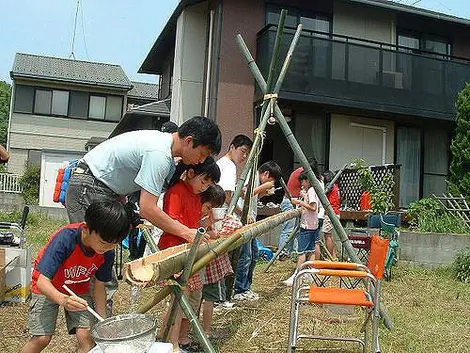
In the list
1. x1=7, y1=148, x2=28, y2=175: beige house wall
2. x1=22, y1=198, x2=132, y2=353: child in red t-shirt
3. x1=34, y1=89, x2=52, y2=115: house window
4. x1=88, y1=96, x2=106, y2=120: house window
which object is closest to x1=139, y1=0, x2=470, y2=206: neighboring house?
x1=22, y1=198, x2=132, y2=353: child in red t-shirt

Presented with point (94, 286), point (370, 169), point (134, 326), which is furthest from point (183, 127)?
point (370, 169)

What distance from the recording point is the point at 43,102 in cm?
2486

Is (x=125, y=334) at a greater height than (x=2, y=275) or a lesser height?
greater

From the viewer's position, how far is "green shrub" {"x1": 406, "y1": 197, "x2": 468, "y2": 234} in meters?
8.73

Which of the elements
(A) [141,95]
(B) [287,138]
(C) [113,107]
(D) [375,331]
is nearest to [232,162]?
(B) [287,138]

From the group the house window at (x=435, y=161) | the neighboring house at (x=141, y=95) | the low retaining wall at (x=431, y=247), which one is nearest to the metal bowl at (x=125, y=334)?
the low retaining wall at (x=431, y=247)

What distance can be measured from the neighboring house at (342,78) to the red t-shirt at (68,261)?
9119 mm

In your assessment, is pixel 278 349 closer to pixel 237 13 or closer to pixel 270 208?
pixel 270 208

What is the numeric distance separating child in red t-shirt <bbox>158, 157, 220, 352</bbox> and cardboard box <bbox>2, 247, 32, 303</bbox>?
2.33 meters

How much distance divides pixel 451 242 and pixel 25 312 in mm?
5964

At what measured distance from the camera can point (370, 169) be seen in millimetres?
11133

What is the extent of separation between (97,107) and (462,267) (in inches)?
830

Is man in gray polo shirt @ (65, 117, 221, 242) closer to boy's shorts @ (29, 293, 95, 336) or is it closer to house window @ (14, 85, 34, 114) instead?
boy's shorts @ (29, 293, 95, 336)

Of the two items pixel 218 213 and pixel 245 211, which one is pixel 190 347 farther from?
pixel 245 211
